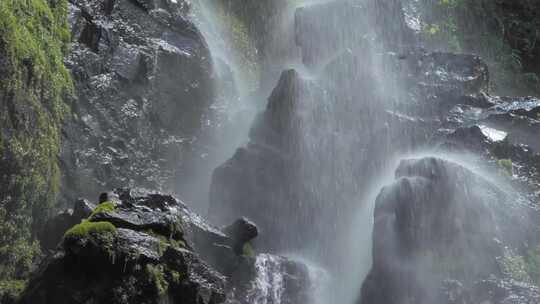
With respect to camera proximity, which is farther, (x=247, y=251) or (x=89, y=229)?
(x=247, y=251)

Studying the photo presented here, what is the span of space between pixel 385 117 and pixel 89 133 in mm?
9401

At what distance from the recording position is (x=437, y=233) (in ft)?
49.2

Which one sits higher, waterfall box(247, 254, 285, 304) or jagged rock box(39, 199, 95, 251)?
jagged rock box(39, 199, 95, 251)

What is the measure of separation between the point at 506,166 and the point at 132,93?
11.4 metres

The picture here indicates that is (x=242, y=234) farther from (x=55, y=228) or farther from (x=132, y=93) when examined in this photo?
(x=132, y=93)

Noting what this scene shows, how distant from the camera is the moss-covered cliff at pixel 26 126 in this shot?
11.7 meters

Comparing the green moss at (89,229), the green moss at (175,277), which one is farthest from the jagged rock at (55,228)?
the green moss at (175,277)

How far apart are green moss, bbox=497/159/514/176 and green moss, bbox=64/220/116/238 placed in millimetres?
12253

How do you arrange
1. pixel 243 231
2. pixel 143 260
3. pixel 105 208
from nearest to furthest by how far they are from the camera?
pixel 143 260
pixel 105 208
pixel 243 231

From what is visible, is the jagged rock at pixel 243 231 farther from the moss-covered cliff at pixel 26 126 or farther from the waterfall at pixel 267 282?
the moss-covered cliff at pixel 26 126

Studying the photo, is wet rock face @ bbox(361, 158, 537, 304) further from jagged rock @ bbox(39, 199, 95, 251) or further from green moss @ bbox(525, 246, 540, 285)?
jagged rock @ bbox(39, 199, 95, 251)

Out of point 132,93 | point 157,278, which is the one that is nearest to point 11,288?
point 157,278

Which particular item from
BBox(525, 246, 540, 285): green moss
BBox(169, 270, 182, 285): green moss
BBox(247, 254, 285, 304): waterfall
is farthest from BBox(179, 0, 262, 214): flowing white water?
BBox(525, 246, 540, 285): green moss

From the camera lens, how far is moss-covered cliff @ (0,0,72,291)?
38.3ft
